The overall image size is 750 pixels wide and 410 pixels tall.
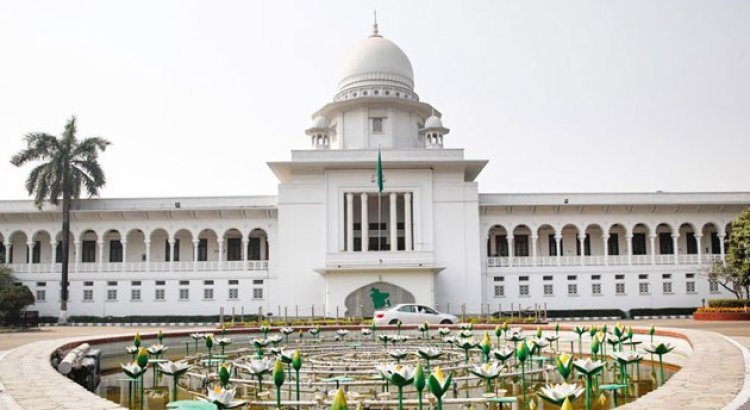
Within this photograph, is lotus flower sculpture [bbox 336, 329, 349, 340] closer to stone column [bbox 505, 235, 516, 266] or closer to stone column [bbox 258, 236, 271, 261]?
stone column [bbox 505, 235, 516, 266]

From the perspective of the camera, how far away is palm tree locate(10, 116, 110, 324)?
37.4 m

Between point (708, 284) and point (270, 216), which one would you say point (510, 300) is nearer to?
point (708, 284)

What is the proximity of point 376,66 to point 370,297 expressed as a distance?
48.7ft

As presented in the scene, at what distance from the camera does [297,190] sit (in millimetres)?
38312

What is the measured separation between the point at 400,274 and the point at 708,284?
1813cm

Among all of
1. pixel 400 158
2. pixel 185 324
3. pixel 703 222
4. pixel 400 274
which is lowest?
pixel 185 324

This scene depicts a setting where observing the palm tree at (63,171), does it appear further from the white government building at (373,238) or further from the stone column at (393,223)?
the stone column at (393,223)

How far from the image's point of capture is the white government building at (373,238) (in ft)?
124

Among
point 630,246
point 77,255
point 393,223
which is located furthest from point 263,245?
point 630,246

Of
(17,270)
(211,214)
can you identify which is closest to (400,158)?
(211,214)

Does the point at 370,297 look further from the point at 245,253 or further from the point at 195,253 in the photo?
the point at 195,253

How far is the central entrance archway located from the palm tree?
15.1 metres

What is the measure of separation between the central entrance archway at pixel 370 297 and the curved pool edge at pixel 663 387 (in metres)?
23.1

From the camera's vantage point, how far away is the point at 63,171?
123ft
